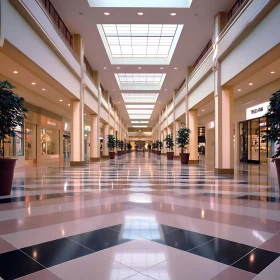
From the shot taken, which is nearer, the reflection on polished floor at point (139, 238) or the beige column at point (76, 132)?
the reflection on polished floor at point (139, 238)

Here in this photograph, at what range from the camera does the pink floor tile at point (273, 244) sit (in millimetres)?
2926

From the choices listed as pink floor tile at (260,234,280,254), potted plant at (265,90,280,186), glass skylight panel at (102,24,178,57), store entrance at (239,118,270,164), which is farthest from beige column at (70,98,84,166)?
pink floor tile at (260,234,280,254)

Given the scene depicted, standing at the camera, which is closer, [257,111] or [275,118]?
[275,118]

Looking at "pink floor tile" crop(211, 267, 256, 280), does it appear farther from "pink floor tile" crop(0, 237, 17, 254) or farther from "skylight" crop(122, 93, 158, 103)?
"skylight" crop(122, 93, 158, 103)

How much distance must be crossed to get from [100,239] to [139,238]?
48cm

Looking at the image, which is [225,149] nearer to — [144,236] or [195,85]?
[195,85]

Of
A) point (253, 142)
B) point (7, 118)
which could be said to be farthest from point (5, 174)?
point (253, 142)

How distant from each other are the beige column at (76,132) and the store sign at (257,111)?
1083cm

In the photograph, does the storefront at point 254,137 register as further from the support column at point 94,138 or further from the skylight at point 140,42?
the support column at point 94,138

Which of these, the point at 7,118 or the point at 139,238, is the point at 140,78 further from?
the point at 139,238

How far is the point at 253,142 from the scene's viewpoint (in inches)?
733

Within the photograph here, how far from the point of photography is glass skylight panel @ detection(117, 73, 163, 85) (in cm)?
2249

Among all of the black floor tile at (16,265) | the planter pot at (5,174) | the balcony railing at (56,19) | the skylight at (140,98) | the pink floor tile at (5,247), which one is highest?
the skylight at (140,98)

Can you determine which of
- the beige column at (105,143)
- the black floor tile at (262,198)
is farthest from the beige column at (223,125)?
the beige column at (105,143)
